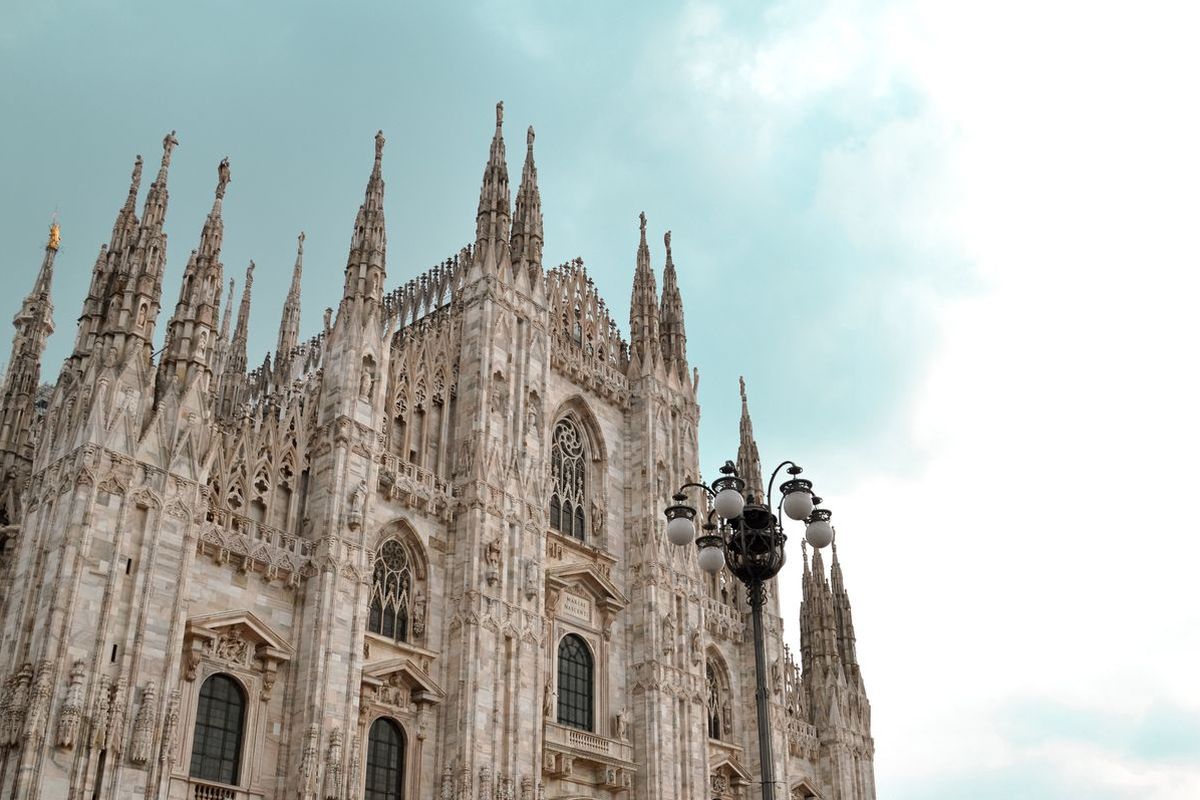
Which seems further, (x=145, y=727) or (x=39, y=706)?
(x=145, y=727)

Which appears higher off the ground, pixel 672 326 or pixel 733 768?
pixel 672 326

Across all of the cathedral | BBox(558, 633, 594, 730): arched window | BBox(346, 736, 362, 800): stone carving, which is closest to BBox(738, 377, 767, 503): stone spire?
the cathedral

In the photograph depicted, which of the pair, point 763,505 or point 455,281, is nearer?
point 763,505

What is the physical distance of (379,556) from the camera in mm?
27594

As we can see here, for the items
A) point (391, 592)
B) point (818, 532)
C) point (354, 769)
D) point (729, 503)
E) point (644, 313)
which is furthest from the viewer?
point (644, 313)

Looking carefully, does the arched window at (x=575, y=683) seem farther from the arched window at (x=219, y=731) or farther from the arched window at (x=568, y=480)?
the arched window at (x=219, y=731)

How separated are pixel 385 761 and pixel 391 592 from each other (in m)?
3.99

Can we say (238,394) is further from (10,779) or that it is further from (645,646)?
(10,779)

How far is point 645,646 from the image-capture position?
111 feet

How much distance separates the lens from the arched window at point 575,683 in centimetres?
3161

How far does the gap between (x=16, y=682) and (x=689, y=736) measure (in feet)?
65.7

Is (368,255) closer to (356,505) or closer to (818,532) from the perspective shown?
(356,505)

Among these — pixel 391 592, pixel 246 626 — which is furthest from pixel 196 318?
pixel 391 592

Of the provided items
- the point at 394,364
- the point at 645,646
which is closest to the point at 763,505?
the point at 394,364
